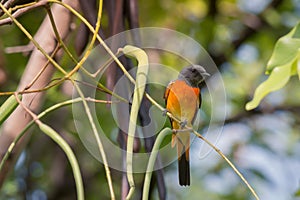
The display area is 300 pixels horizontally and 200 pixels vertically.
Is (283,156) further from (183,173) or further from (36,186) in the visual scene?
(183,173)

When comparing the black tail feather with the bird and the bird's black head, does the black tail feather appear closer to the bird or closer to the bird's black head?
the bird

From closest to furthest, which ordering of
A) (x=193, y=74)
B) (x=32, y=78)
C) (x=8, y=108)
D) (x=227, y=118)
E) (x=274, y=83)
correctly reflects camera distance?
(x=8, y=108)
(x=274, y=83)
(x=32, y=78)
(x=193, y=74)
(x=227, y=118)

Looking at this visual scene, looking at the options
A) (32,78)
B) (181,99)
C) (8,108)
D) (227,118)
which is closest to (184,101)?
(181,99)

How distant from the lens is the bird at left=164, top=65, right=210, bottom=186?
134 centimetres

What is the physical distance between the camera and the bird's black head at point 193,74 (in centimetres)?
143

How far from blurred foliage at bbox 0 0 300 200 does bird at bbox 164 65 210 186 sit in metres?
1.19

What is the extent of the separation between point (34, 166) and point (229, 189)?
897 mm

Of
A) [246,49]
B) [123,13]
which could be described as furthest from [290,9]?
[123,13]

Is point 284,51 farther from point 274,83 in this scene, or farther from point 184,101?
point 184,101

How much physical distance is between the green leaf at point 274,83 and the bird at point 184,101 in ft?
0.48

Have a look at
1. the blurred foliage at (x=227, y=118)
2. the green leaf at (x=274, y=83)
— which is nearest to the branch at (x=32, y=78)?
the green leaf at (x=274, y=83)

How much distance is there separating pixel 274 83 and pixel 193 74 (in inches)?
13.1

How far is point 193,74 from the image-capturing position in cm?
149

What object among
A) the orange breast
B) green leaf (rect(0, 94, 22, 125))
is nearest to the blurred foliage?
the orange breast
